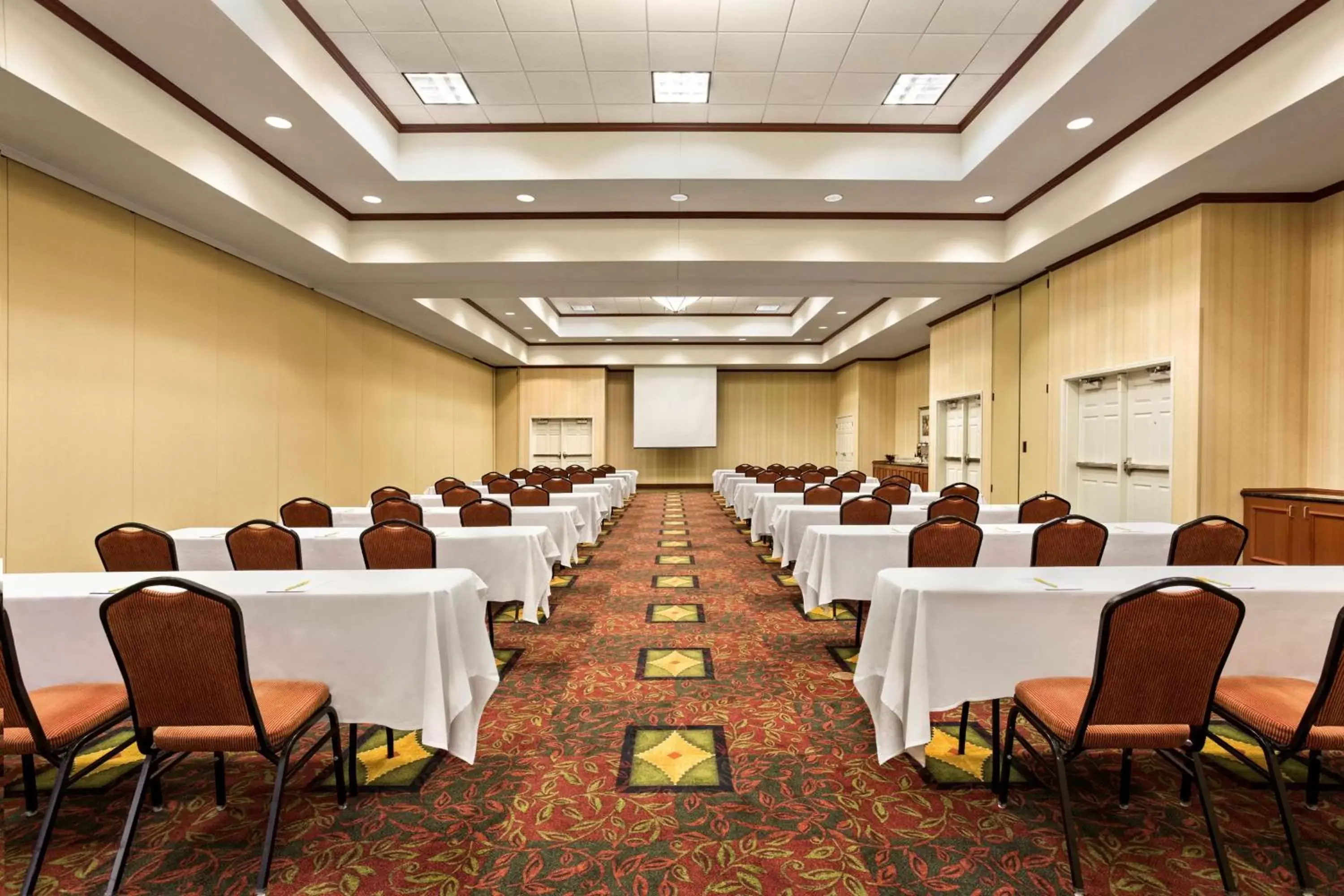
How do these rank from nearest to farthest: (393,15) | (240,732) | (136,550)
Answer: (240,732) → (136,550) → (393,15)

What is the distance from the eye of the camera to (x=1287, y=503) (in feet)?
17.0

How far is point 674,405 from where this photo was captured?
709 inches

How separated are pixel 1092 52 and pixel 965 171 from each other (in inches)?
75.4

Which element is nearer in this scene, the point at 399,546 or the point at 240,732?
the point at 240,732

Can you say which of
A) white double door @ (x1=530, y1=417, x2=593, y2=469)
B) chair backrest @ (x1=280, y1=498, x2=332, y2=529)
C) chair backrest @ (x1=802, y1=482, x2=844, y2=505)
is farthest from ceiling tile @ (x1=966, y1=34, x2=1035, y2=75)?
white double door @ (x1=530, y1=417, x2=593, y2=469)

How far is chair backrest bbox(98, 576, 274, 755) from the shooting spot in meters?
1.95

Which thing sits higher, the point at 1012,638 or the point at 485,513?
the point at 485,513

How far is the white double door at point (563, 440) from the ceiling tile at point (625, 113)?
1200 cm

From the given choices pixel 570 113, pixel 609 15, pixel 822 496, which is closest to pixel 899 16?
pixel 609 15

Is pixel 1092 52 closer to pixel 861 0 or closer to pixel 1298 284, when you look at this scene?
pixel 861 0

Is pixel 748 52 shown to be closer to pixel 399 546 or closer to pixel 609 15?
pixel 609 15

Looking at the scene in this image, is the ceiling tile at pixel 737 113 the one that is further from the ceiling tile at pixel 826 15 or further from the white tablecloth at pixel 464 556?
the white tablecloth at pixel 464 556

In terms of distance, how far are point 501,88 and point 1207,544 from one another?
20.9 ft

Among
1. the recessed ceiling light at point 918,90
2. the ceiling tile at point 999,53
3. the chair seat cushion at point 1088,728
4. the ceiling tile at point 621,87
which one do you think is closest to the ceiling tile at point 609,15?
the ceiling tile at point 621,87
